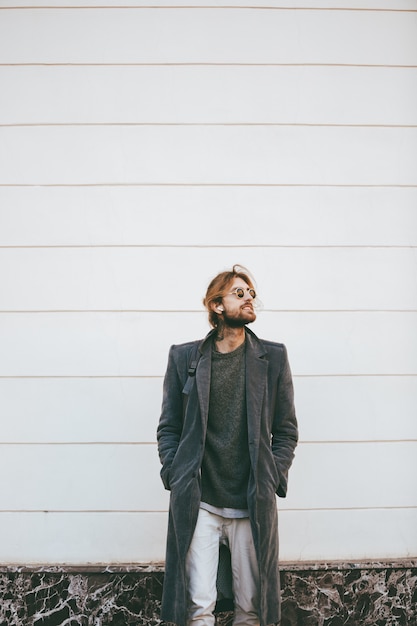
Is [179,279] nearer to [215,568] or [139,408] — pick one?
[139,408]

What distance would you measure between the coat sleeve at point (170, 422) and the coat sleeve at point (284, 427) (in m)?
0.43

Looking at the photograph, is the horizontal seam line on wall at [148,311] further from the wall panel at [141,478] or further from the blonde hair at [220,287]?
the wall panel at [141,478]

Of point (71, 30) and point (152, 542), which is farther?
point (71, 30)

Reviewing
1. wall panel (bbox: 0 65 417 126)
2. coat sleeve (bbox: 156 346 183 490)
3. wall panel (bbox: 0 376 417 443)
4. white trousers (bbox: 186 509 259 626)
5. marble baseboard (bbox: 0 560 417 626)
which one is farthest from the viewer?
wall panel (bbox: 0 65 417 126)

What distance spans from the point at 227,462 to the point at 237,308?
66 cm

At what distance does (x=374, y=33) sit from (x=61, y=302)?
2.32m

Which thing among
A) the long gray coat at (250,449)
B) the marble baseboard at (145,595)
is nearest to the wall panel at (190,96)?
the long gray coat at (250,449)

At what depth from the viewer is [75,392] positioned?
3240mm

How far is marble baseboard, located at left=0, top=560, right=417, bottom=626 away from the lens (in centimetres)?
311

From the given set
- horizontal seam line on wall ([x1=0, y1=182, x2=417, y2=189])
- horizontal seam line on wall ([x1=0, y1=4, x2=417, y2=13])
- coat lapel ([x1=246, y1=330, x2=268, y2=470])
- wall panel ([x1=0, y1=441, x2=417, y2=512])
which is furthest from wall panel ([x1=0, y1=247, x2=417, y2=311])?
horizontal seam line on wall ([x1=0, y1=4, x2=417, y2=13])

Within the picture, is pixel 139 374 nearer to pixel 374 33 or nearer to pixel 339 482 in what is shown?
pixel 339 482

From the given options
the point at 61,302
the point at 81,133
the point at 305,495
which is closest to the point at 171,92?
Answer: the point at 81,133

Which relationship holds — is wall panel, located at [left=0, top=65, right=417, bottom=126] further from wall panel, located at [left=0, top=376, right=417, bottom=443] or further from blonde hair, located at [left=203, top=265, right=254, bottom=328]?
wall panel, located at [left=0, top=376, right=417, bottom=443]

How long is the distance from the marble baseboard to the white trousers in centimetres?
68
